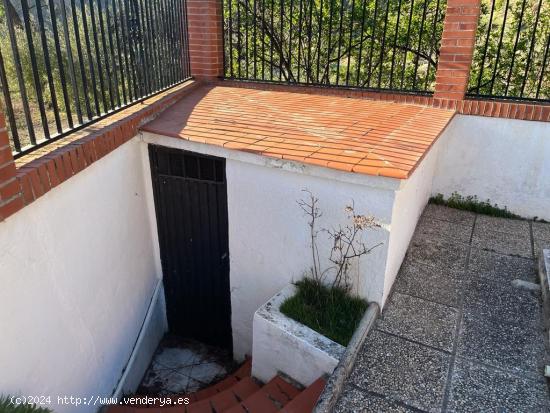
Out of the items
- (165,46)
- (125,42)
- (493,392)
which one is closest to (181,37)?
(165,46)

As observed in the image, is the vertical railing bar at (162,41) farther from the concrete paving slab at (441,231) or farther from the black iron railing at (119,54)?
the concrete paving slab at (441,231)

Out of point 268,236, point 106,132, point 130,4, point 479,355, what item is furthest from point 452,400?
point 130,4

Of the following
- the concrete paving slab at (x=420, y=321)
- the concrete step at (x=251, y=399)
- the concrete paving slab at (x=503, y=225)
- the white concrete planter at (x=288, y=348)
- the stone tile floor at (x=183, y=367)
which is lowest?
the stone tile floor at (x=183, y=367)

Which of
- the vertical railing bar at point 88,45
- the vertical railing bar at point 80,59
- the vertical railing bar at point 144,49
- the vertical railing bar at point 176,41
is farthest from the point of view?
the vertical railing bar at point 176,41

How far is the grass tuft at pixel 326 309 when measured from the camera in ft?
10.6

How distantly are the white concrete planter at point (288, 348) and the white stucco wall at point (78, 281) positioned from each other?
1362mm

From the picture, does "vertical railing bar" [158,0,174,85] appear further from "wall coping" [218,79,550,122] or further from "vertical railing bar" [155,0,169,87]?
"wall coping" [218,79,550,122]

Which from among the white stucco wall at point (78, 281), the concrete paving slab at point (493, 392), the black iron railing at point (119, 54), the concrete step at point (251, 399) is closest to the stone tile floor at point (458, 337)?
the concrete paving slab at point (493, 392)

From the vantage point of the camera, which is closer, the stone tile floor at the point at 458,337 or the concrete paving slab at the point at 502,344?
the stone tile floor at the point at 458,337

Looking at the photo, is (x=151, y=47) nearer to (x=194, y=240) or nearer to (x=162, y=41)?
(x=162, y=41)

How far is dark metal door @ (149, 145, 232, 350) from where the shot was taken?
13.8 feet

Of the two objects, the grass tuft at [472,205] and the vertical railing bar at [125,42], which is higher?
the vertical railing bar at [125,42]

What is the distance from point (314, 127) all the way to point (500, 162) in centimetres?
242

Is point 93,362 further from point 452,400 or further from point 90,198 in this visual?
point 452,400
